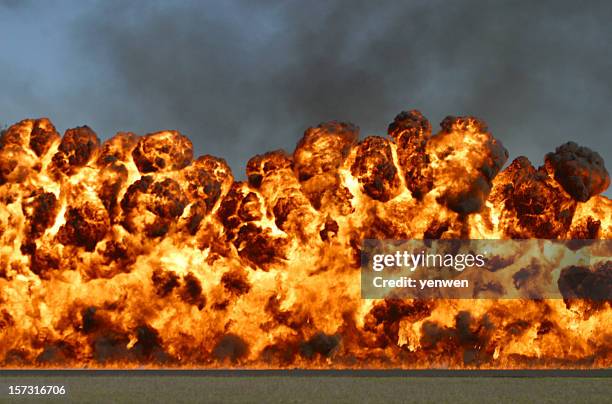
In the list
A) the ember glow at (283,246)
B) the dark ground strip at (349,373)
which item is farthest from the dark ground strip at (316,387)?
the ember glow at (283,246)

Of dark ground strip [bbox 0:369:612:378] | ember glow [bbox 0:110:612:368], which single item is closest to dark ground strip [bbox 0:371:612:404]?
dark ground strip [bbox 0:369:612:378]

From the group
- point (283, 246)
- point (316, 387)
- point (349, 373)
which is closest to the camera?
point (316, 387)

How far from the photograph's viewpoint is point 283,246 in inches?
2004

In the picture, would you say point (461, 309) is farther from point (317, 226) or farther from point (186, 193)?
point (186, 193)

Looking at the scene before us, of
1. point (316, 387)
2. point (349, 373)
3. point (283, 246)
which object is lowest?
point (316, 387)

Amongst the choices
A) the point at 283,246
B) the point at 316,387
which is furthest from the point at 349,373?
the point at 283,246

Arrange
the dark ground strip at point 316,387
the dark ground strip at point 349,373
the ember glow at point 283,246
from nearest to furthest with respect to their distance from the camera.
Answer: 1. the dark ground strip at point 316,387
2. the dark ground strip at point 349,373
3. the ember glow at point 283,246

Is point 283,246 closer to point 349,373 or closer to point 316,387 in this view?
point 349,373

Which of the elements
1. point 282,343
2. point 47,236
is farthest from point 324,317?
point 47,236

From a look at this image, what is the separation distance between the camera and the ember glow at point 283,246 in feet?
162

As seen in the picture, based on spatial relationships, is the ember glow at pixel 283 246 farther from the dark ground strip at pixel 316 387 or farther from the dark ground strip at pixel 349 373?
the dark ground strip at pixel 316 387

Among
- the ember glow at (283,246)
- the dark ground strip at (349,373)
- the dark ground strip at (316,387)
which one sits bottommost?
the dark ground strip at (316,387)

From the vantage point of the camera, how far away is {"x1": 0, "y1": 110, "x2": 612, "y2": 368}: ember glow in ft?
162

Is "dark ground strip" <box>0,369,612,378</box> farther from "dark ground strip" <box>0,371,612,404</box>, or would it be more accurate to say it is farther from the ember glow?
the ember glow
